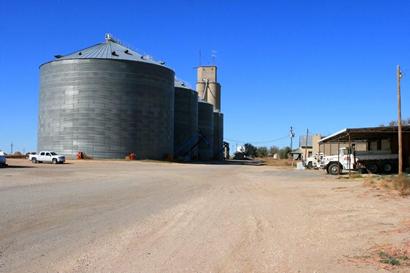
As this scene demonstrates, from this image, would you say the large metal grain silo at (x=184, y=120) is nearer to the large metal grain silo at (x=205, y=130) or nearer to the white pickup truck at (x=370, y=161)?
the large metal grain silo at (x=205, y=130)

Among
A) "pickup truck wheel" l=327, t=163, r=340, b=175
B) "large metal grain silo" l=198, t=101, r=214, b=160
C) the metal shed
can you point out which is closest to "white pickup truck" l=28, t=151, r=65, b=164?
the metal shed

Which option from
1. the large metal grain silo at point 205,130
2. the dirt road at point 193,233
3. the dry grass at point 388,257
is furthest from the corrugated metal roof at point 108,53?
the dry grass at point 388,257

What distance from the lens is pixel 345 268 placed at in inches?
332

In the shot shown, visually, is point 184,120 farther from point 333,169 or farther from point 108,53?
point 333,169

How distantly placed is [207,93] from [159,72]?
190 ft

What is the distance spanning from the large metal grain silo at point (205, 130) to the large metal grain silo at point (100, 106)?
31.9 meters

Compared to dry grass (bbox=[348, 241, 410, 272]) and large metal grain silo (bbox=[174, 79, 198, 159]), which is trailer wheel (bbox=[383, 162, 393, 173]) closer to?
dry grass (bbox=[348, 241, 410, 272])

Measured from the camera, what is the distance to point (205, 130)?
11675 cm

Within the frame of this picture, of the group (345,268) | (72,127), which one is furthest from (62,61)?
(345,268)

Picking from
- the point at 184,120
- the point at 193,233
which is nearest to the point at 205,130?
the point at 184,120

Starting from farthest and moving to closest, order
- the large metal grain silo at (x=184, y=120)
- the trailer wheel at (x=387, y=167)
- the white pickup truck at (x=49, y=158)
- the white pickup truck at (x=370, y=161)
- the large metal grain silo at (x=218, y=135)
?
the large metal grain silo at (x=218, y=135) → the large metal grain silo at (x=184, y=120) → the white pickup truck at (x=49, y=158) → the white pickup truck at (x=370, y=161) → the trailer wheel at (x=387, y=167)

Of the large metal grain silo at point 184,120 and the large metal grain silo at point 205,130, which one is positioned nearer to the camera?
the large metal grain silo at point 184,120

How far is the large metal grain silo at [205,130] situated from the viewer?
114 m

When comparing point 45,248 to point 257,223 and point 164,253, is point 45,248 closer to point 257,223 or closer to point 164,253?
point 164,253
